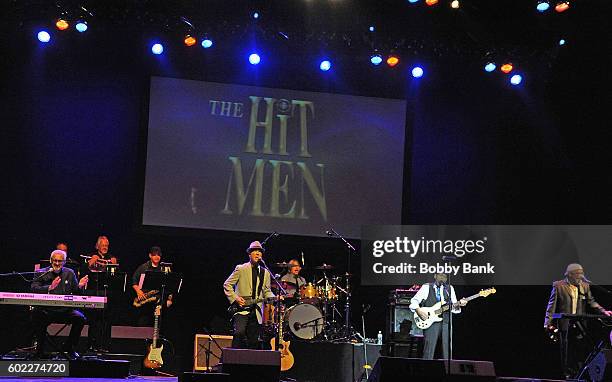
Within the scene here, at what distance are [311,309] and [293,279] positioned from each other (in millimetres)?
780

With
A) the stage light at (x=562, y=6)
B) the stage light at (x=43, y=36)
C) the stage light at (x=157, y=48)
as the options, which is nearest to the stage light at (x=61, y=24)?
the stage light at (x=43, y=36)

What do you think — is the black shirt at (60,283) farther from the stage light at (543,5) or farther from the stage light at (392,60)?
the stage light at (543,5)

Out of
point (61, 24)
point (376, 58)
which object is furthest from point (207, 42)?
point (376, 58)

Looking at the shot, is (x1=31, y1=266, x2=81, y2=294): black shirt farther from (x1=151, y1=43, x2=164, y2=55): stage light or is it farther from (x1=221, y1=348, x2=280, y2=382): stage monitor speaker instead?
(x1=221, y1=348, x2=280, y2=382): stage monitor speaker

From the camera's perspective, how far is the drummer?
12.1m

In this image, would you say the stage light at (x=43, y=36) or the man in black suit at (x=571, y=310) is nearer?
the man in black suit at (x=571, y=310)

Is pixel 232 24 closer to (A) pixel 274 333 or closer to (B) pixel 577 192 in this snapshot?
(A) pixel 274 333

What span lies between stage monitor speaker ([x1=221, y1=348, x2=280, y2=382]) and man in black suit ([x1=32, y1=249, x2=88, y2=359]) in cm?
388

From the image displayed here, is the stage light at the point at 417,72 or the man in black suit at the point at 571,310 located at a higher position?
the stage light at the point at 417,72

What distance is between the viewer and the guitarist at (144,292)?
1155 cm

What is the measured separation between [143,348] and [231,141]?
364cm

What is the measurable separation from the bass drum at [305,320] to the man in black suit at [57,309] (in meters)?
3.22

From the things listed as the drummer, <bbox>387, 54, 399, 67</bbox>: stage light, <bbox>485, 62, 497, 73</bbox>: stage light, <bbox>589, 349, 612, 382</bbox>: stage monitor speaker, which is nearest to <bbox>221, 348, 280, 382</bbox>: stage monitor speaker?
<bbox>589, 349, 612, 382</bbox>: stage monitor speaker

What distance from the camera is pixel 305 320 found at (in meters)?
11.8
